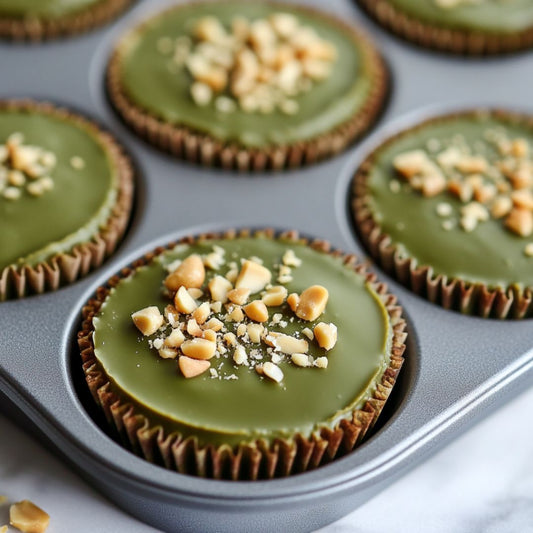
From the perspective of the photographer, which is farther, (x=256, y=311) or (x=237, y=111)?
(x=237, y=111)

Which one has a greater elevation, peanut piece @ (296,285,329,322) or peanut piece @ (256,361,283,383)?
peanut piece @ (296,285,329,322)

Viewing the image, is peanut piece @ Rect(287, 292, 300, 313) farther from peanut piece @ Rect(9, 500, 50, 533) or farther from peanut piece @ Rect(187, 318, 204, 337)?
peanut piece @ Rect(9, 500, 50, 533)

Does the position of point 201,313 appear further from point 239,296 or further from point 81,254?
point 81,254

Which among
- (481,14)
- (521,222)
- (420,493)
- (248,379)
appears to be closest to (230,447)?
(248,379)

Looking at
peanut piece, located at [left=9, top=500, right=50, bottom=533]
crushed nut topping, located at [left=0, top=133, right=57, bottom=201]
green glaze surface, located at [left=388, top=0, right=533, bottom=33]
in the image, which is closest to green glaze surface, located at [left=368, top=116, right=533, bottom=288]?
green glaze surface, located at [left=388, top=0, right=533, bottom=33]

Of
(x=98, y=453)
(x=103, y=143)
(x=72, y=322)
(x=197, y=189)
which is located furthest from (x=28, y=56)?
(x=98, y=453)

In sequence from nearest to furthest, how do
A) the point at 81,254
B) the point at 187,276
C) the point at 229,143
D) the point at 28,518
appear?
the point at 28,518
the point at 187,276
the point at 81,254
the point at 229,143

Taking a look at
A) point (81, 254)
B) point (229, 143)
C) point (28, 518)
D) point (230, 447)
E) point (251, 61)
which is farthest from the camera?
point (251, 61)
